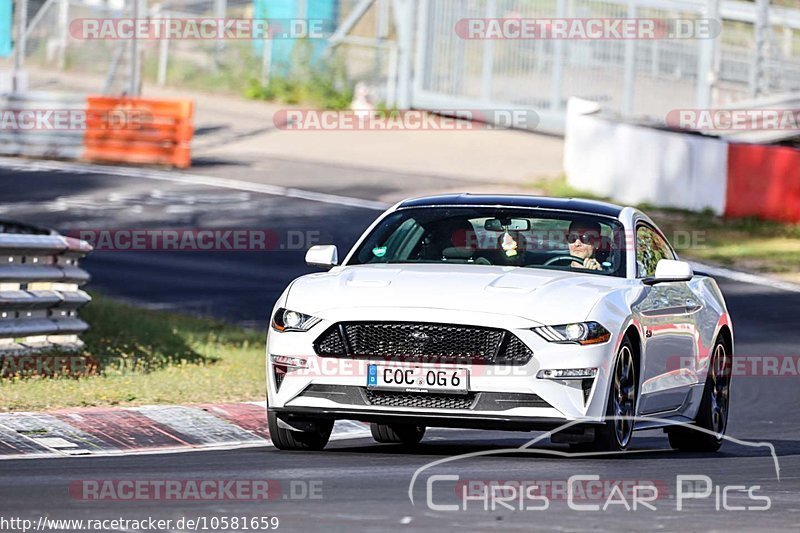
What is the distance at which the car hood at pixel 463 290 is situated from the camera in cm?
909

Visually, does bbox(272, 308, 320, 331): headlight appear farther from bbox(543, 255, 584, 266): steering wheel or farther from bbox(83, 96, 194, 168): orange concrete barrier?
bbox(83, 96, 194, 168): orange concrete barrier

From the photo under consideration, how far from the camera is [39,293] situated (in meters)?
13.2

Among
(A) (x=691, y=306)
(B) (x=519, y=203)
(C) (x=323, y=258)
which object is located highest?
(B) (x=519, y=203)

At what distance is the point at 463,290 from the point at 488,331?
0.32m

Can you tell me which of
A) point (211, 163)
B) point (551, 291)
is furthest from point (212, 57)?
point (551, 291)

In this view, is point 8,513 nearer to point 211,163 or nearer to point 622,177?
point 622,177

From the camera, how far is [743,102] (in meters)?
32.9

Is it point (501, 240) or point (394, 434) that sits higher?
point (501, 240)

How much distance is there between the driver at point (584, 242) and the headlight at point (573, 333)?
1044mm

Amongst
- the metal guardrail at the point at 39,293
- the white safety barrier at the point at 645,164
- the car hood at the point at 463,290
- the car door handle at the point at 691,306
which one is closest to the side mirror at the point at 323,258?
the car hood at the point at 463,290

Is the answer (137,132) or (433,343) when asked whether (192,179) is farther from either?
(433,343)

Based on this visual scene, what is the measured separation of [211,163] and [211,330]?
54.8 ft

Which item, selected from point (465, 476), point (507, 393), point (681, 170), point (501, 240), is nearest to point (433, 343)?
point (507, 393)

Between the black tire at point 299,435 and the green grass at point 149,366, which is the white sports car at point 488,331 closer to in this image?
the black tire at point 299,435
